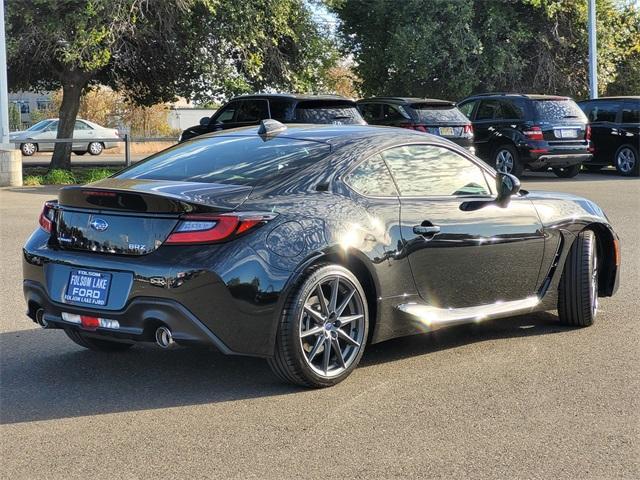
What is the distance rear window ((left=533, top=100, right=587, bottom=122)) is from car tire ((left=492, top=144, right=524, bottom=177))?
3.11 feet

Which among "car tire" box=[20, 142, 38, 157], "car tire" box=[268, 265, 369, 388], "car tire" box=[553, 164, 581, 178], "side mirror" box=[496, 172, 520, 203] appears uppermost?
"car tire" box=[20, 142, 38, 157]

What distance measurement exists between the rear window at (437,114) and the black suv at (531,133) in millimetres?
1784

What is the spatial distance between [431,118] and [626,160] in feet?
19.3

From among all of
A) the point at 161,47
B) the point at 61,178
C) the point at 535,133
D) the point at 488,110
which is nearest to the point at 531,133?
the point at 535,133

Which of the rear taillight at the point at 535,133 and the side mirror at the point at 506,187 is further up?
the rear taillight at the point at 535,133

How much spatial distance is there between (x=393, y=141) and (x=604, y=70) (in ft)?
92.3

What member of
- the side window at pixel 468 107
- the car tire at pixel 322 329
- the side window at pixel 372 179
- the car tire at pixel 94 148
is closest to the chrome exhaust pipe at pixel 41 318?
the car tire at pixel 322 329

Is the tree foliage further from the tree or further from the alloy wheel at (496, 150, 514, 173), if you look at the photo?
the alloy wheel at (496, 150, 514, 173)

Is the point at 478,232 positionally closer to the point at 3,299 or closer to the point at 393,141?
the point at 393,141

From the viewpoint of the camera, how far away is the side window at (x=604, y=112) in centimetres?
2250

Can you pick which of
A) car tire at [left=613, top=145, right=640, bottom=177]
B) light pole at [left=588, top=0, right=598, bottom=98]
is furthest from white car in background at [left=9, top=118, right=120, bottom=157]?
car tire at [left=613, top=145, right=640, bottom=177]

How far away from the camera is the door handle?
5715 mm

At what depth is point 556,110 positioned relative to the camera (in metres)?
20.9

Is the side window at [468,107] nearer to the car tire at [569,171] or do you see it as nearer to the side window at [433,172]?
the car tire at [569,171]
